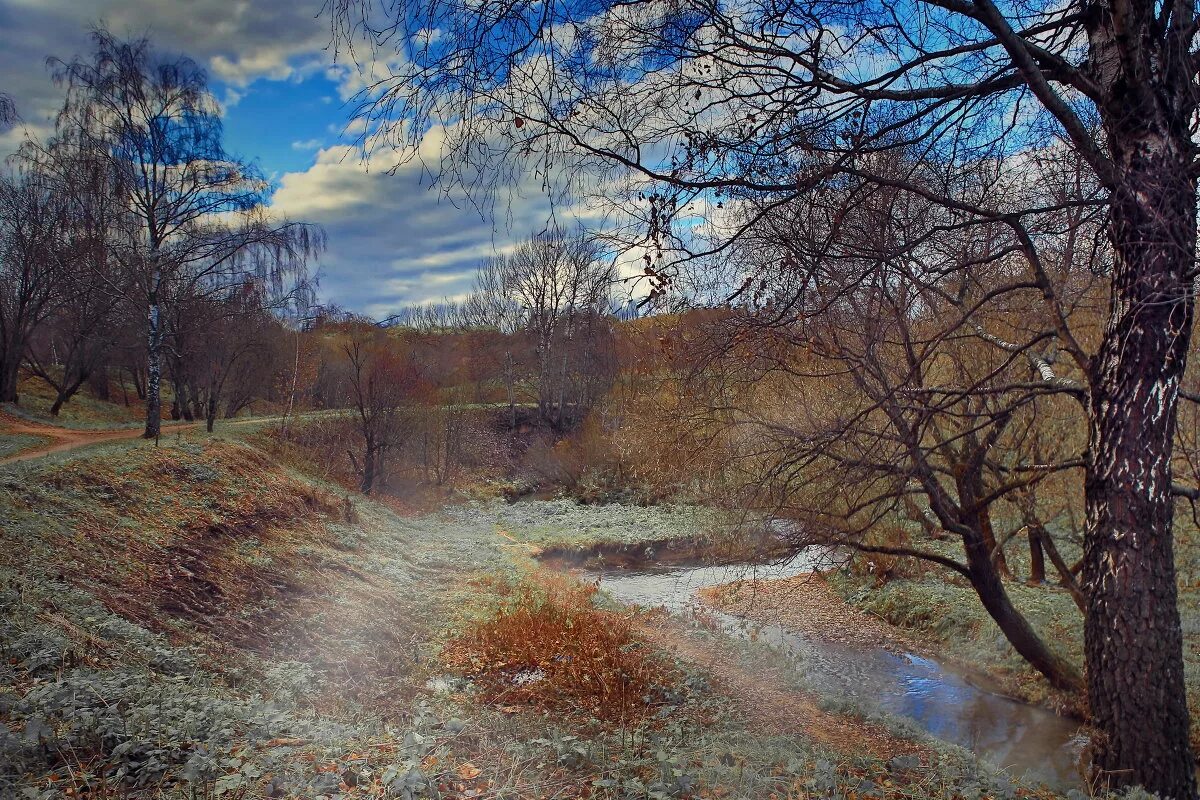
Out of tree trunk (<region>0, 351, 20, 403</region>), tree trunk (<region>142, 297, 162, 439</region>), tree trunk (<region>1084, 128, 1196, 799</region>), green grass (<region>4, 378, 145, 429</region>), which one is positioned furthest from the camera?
tree trunk (<region>0, 351, 20, 403</region>)

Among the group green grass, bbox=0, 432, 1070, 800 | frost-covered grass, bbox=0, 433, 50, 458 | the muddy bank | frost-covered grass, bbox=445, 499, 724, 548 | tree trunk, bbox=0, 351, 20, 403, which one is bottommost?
the muddy bank

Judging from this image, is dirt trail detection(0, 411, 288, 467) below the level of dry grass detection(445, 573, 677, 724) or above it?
above

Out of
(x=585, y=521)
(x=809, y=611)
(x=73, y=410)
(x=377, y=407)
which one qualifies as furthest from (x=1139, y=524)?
(x=73, y=410)

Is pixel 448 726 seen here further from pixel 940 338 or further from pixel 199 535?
pixel 199 535

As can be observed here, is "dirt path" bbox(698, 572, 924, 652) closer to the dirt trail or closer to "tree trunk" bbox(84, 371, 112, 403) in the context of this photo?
the dirt trail

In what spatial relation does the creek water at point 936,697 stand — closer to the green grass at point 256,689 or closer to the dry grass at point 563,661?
the dry grass at point 563,661

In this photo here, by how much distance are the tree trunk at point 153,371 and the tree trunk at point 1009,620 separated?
54.2ft

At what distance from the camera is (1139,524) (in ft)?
15.3

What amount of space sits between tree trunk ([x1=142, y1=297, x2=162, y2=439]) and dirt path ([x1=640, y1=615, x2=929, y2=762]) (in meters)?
12.6

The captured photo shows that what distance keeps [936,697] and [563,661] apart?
5.63 metres

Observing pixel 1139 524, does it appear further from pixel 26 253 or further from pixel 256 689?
pixel 26 253

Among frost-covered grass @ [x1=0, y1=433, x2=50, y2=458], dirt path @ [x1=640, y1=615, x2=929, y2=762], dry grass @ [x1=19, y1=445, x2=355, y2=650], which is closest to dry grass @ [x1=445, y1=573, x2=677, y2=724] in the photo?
dirt path @ [x1=640, y1=615, x2=929, y2=762]

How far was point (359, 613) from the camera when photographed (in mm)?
10430

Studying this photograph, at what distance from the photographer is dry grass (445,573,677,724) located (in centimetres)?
769
